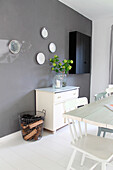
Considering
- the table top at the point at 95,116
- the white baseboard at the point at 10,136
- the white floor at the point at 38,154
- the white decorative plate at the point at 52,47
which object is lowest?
the white floor at the point at 38,154

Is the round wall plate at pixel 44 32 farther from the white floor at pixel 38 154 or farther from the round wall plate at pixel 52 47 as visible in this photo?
the white floor at pixel 38 154

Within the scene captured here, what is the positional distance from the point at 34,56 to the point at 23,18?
0.66 m

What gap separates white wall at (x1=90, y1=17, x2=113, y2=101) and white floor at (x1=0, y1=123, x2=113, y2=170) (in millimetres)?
2286

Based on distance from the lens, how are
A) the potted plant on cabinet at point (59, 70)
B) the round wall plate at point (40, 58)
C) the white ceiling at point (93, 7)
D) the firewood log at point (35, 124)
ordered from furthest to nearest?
the white ceiling at point (93, 7) < the potted plant on cabinet at point (59, 70) < the round wall plate at point (40, 58) < the firewood log at point (35, 124)

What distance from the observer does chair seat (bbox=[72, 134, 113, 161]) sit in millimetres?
1290

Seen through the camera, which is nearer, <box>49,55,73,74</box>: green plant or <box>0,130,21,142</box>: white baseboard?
<box>0,130,21,142</box>: white baseboard

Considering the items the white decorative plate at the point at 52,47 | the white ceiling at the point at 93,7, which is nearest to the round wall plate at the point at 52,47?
the white decorative plate at the point at 52,47

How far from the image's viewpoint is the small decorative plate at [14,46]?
2312mm

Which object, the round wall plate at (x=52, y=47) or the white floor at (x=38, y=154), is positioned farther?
the round wall plate at (x=52, y=47)

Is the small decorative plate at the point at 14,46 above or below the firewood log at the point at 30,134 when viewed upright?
above

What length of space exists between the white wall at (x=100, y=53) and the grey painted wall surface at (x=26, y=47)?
4.48 ft

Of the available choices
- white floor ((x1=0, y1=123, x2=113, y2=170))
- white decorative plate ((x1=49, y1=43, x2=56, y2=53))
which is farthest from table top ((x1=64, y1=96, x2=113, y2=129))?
white decorative plate ((x1=49, y1=43, x2=56, y2=53))

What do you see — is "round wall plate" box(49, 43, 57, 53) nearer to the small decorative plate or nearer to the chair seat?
the small decorative plate

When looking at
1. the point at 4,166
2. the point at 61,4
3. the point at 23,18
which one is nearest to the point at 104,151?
the point at 4,166
